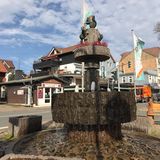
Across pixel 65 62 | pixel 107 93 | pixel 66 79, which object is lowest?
pixel 107 93

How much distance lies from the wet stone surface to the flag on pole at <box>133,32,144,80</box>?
11.7m

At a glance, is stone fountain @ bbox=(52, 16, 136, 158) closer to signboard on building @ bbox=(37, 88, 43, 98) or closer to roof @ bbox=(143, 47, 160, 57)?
signboard on building @ bbox=(37, 88, 43, 98)

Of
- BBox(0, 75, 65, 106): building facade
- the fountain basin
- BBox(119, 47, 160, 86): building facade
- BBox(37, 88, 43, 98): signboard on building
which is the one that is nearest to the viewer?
the fountain basin

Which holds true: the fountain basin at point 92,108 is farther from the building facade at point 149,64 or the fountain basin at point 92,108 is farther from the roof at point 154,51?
the roof at point 154,51

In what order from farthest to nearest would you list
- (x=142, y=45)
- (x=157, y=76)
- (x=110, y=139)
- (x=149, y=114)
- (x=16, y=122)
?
(x=157, y=76), (x=142, y=45), (x=149, y=114), (x=16, y=122), (x=110, y=139)

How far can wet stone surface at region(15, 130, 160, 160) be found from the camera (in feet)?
22.1

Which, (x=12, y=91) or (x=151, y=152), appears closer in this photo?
(x=151, y=152)

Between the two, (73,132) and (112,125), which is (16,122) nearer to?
(73,132)

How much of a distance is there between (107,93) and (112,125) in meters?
1.04

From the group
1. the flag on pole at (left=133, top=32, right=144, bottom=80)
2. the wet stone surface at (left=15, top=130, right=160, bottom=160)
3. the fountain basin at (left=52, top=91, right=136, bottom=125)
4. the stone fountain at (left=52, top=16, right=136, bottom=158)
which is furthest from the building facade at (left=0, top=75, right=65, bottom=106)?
the fountain basin at (left=52, top=91, right=136, bottom=125)

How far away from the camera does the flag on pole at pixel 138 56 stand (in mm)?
20192

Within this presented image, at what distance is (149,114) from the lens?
433 inches

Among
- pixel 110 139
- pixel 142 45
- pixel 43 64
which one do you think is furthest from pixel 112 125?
pixel 43 64

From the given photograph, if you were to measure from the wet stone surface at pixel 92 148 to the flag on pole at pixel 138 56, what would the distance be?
11.7 metres
